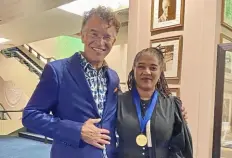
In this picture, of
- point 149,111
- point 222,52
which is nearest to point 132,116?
point 149,111

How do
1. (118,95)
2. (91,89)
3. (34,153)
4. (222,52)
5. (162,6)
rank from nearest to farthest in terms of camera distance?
(91,89)
(118,95)
(222,52)
(162,6)
(34,153)

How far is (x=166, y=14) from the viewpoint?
7.72 ft

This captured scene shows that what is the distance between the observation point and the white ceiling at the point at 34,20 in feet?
16.4

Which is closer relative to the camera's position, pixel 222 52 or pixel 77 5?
pixel 222 52

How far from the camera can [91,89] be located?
4.28 ft

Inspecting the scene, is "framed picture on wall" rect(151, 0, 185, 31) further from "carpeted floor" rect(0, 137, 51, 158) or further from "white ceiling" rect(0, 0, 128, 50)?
"carpeted floor" rect(0, 137, 51, 158)

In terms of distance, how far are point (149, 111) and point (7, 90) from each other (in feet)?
36.9

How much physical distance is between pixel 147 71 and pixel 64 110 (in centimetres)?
42

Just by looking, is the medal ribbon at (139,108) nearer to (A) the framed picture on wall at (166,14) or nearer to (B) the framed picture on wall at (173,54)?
(B) the framed picture on wall at (173,54)

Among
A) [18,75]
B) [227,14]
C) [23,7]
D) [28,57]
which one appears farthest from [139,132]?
[28,57]

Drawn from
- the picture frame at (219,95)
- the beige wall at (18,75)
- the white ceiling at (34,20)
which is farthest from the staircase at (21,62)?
the picture frame at (219,95)

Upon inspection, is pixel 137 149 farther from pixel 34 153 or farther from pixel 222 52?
pixel 34 153

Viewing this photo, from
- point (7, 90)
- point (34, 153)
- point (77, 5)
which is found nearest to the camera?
point (77, 5)

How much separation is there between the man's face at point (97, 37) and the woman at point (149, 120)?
0.19 metres
